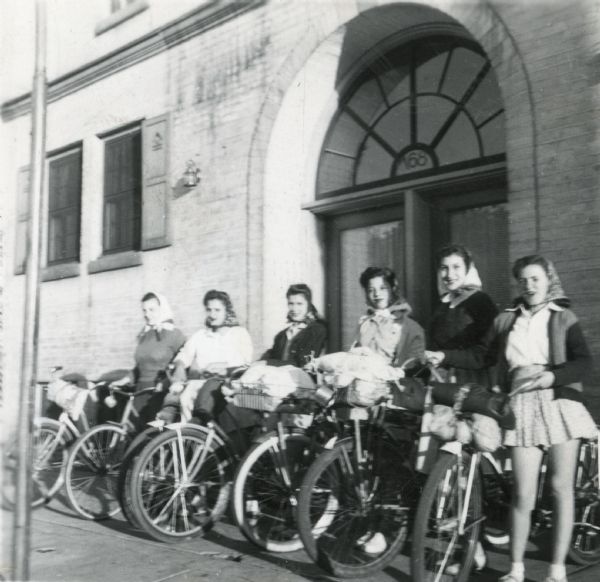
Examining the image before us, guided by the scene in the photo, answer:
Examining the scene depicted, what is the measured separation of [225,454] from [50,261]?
6.20 metres

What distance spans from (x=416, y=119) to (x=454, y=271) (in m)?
2.73

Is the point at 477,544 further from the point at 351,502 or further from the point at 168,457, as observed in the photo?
the point at 168,457

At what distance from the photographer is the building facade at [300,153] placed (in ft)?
17.4

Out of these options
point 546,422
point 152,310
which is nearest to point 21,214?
point 152,310

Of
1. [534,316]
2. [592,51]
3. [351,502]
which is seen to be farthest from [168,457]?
[592,51]

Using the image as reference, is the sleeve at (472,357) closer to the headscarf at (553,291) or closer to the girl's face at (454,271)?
the girl's face at (454,271)

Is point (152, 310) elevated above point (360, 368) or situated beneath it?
elevated above

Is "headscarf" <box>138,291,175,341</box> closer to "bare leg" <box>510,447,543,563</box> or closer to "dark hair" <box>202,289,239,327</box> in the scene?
"dark hair" <box>202,289,239,327</box>

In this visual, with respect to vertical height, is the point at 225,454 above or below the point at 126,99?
below

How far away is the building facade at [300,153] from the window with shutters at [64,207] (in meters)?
0.03

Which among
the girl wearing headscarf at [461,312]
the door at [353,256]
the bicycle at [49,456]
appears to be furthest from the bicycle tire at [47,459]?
the girl wearing headscarf at [461,312]

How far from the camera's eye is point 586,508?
4.19 meters

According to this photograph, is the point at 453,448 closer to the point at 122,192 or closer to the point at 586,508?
the point at 586,508

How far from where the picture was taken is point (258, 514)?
15.0 feet
